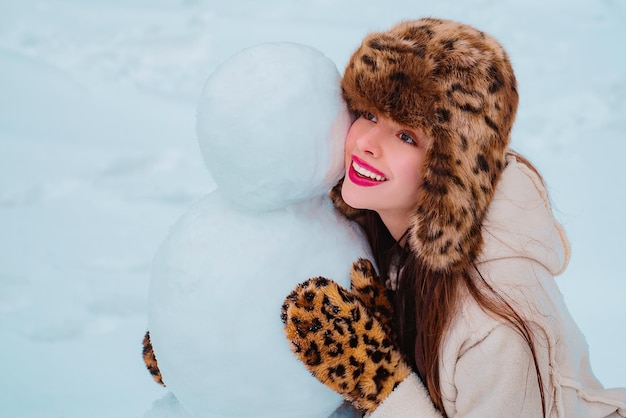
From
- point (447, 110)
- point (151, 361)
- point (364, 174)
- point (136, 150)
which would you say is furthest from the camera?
point (136, 150)

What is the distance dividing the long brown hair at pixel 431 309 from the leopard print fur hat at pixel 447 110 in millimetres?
42

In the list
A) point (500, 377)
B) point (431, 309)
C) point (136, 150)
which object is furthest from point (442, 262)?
point (136, 150)

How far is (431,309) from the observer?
1.23 meters

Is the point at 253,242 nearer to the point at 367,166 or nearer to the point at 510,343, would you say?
the point at 367,166

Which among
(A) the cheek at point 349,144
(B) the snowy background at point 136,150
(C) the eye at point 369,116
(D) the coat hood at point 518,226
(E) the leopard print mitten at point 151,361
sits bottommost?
(B) the snowy background at point 136,150

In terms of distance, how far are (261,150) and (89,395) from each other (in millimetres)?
1162

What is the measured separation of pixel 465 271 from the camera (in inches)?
47.5

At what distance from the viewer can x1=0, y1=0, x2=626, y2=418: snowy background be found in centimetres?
221

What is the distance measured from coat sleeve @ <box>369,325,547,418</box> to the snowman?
13cm

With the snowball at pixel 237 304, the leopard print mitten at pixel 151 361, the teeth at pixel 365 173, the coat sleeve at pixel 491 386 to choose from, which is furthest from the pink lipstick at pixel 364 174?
the leopard print mitten at pixel 151 361

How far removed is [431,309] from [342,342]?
0.58ft

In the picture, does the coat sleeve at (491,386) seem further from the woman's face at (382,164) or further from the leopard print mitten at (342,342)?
the woman's face at (382,164)

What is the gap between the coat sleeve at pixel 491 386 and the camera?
117 cm

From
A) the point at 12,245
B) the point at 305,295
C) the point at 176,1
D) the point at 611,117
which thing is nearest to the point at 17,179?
the point at 12,245
